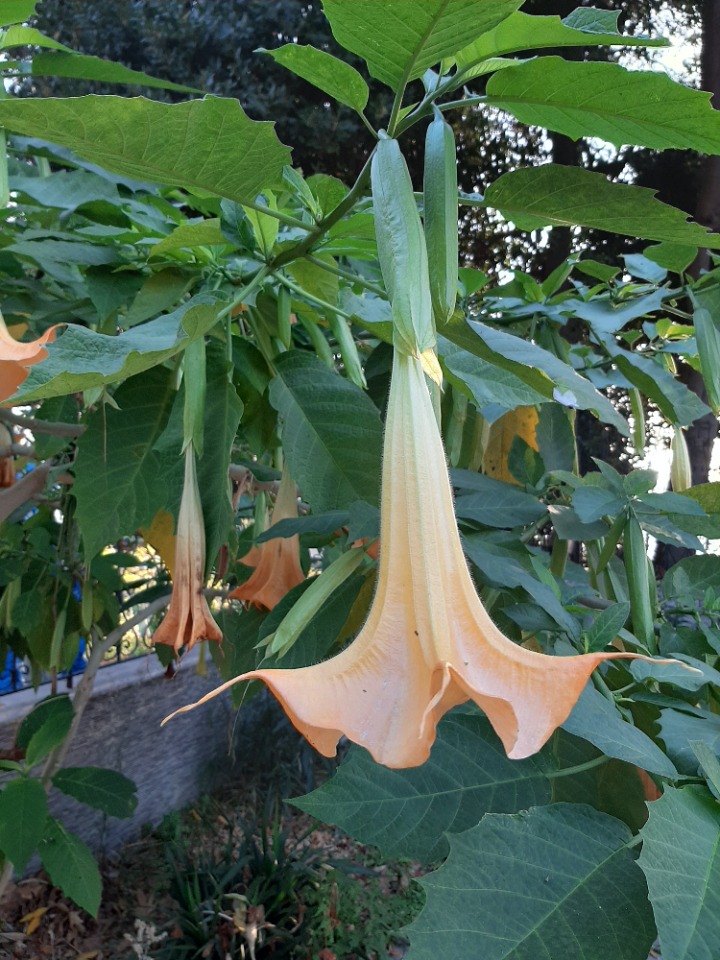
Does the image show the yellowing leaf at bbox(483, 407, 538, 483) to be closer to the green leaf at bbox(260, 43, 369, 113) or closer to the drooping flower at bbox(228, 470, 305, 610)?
the drooping flower at bbox(228, 470, 305, 610)

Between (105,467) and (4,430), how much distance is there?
0.40m

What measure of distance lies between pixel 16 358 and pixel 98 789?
4.33 feet

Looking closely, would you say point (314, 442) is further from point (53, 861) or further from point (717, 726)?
point (53, 861)

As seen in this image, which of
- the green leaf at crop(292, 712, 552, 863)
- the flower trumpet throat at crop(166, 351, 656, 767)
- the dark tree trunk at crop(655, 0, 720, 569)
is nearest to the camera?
the flower trumpet throat at crop(166, 351, 656, 767)

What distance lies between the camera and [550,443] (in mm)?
820

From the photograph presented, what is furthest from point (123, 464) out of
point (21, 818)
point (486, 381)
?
point (21, 818)

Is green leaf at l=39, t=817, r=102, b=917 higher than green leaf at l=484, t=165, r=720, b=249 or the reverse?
the reverse

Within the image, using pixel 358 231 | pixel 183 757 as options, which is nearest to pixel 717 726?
pixel 358 231

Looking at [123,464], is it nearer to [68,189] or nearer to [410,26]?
[68,189]

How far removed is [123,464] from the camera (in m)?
0.71

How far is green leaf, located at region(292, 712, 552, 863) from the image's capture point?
49 cm

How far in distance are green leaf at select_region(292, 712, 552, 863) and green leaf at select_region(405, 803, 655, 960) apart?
0.06m

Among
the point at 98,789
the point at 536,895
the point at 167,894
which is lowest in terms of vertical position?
the point at 167,894

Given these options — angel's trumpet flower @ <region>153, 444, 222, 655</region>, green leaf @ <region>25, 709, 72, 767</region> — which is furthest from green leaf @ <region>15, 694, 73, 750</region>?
angel's trumpet flower @ <region>153, 444, 222, 655</region>
